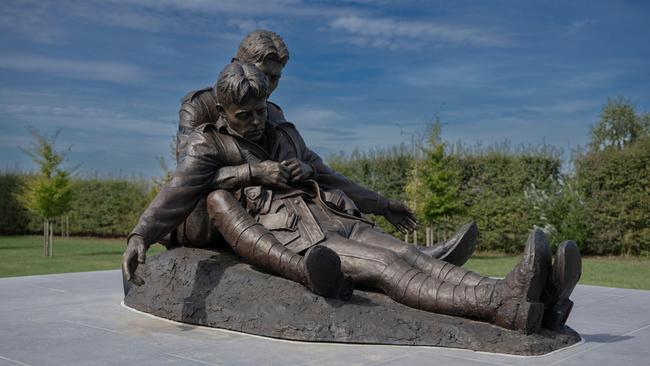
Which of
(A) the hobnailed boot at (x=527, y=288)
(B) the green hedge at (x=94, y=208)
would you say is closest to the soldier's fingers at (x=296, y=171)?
(A) the hobnailed boot at (x=527, y=288)

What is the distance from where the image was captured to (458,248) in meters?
4.93

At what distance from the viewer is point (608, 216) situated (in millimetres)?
14875

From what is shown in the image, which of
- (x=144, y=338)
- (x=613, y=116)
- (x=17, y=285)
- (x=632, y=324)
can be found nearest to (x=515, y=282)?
(x=632, y=324)

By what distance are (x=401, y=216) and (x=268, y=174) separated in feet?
4.89

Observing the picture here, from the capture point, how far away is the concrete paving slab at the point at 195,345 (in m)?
3.79

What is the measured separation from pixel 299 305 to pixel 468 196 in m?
12.5

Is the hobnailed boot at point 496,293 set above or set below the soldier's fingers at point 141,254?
below

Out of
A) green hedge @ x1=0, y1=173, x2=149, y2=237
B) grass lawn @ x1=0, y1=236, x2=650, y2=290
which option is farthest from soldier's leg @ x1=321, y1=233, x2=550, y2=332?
green hedge @ x1=0, y1=173, x2=149, y2=237

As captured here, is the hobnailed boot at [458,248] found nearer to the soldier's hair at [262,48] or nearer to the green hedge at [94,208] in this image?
the soldier's hair at [262,48]

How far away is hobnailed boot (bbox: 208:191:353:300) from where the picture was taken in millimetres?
4172

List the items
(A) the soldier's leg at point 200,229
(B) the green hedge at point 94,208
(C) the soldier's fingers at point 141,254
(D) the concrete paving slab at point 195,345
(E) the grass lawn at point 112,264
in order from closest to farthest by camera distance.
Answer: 1. (D) the concrete paving slab at point 195,345
2. (C) the soldier's fingers at point 141,254
3. (A) the soldier's leg at point 200,229
4. (E) the grass lawn at point 112,264
5. (B) the green hedge at point 94,208

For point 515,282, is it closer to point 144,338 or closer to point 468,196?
point 144,338

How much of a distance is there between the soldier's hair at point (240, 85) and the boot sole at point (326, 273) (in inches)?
55.4

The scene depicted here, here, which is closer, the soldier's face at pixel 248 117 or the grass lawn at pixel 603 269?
the soldier's face at pixel 248 117
